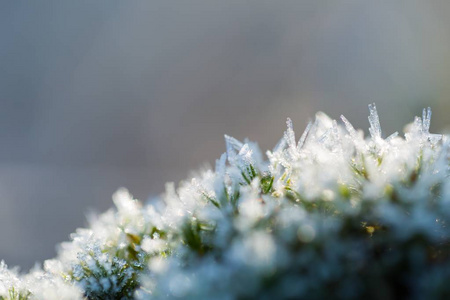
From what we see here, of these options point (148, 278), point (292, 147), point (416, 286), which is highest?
point (292, 147)

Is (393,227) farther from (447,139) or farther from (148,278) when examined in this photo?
(148,278)

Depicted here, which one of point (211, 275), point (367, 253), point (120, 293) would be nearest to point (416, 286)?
point (367, 253)

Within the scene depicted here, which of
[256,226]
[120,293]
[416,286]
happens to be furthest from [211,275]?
[120,293]

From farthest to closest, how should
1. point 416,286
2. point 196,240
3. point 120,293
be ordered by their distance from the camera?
1. point 120,293
2. point 196,240
3. point 416,286

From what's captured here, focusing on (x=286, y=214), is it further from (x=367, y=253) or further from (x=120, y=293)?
(x=120, y=293)

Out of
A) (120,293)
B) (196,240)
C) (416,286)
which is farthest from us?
(120,293)

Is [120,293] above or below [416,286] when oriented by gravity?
above

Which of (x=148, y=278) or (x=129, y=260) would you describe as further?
(x=129, y=260)
